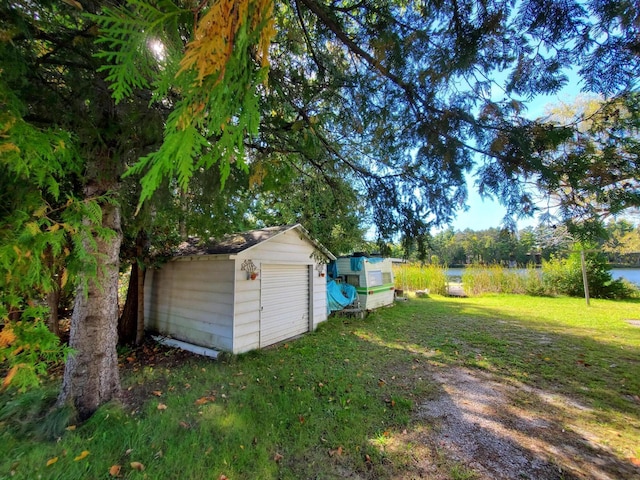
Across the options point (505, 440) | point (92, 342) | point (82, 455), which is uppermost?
point (92, 342)

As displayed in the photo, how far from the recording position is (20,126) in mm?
1190

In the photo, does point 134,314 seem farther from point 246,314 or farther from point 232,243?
point 246,314

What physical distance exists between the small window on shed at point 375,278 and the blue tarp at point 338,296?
2.88ft

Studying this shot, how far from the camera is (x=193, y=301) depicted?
598 centimetres

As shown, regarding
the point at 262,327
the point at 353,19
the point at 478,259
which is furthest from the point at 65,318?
the point at 478,259

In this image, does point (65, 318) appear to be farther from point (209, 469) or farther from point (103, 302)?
point (209, 469)

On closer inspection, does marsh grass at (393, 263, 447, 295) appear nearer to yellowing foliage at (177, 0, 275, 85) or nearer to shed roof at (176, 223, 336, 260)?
shed roof at (176, 223, 336, 260)

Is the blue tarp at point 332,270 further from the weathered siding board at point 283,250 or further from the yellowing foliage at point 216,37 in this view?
the yellowing foliage at point 216,37

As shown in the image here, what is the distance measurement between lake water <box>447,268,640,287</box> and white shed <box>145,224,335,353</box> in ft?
38.4

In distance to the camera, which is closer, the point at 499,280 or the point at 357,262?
the point at 357,262

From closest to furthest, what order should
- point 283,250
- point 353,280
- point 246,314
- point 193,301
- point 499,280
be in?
point 246,314 → point 193,301 → point 283,250 → point 353,280 → point 499,280

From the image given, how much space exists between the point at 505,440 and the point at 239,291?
4473 mm

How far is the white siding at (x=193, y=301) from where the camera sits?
542 centimetres

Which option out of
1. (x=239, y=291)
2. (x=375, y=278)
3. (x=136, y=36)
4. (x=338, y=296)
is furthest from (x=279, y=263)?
(x=136, y=36)
